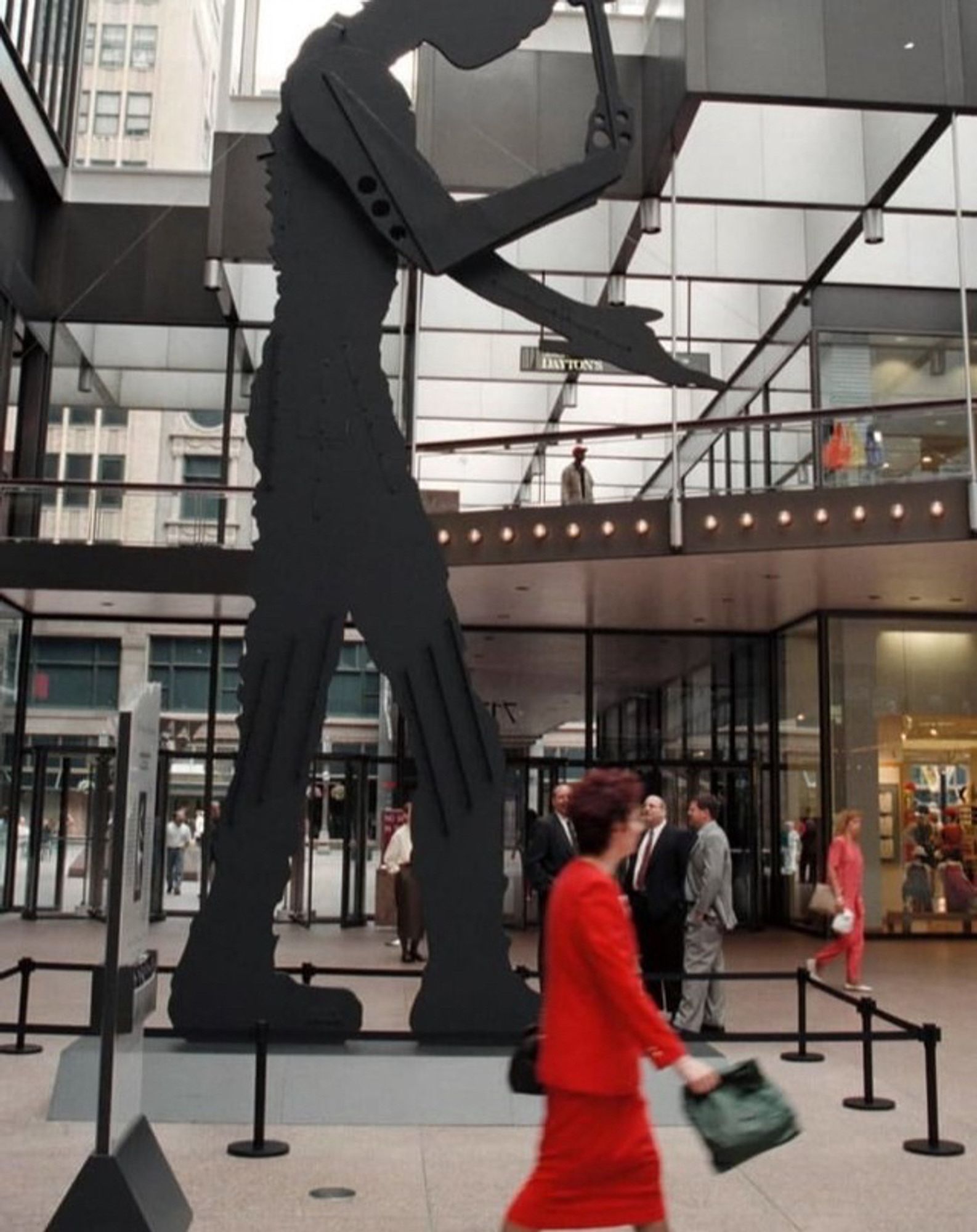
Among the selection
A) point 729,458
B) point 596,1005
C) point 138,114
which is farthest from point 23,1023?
point 138,114

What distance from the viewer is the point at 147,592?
649 inches

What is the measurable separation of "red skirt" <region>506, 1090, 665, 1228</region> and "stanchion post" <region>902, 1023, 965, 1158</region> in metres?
3.10

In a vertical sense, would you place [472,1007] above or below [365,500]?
below

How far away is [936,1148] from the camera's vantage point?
20.0 feet

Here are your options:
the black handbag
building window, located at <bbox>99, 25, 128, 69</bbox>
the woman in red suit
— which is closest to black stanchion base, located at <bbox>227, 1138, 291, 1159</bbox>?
the black handbag

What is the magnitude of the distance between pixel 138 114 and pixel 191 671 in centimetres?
3439

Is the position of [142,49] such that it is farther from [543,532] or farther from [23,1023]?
[23,1023]

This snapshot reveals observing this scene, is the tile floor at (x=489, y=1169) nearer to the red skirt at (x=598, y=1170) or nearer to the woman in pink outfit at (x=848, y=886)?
the red skirt at (x=598, y=1170)

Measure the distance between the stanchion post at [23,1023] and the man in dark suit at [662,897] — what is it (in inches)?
159

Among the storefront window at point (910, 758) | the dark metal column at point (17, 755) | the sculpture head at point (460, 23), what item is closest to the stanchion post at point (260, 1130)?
the sculpture head at point (460, 23)

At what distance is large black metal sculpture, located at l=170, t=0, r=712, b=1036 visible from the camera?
280 inches

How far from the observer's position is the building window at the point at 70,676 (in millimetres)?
18766

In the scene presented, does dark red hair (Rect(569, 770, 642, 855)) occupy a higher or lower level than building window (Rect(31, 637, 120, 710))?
lower

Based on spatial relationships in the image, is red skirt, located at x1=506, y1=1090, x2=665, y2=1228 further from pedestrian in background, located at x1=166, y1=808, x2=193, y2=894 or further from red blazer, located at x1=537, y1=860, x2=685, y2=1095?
pedestrian in background, located at x1=166, y1=808, x2=193, y2=894
